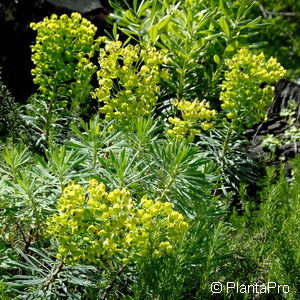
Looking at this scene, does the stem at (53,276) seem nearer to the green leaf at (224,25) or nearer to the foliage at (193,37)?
the foliage at (193,37)

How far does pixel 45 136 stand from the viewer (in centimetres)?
351

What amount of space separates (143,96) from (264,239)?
969 mm

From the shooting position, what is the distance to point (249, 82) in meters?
3.20

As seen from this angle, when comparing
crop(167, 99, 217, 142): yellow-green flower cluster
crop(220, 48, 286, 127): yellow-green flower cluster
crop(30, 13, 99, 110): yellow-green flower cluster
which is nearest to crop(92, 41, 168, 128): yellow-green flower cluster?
crop(167, 99, 217, 142): yellow-green flower cluster

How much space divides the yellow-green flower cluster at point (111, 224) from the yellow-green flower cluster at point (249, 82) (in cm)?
134

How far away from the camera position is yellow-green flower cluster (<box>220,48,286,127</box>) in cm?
318

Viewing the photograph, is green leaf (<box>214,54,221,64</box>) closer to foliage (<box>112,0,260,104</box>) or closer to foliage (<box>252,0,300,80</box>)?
foliage (<box>112,0,260,104</box>)

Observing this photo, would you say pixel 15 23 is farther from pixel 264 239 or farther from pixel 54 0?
pixel 264 239

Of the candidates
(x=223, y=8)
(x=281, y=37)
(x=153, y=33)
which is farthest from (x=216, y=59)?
(x=281, y=37)

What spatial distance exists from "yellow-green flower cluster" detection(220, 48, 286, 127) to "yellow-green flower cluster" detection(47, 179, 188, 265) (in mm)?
1339

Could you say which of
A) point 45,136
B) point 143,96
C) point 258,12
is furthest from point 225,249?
point 258,12

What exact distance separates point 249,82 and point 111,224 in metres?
1.56

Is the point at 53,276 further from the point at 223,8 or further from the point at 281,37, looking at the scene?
the point at 281,37

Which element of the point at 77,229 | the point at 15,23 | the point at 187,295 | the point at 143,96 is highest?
the point at 15,23
